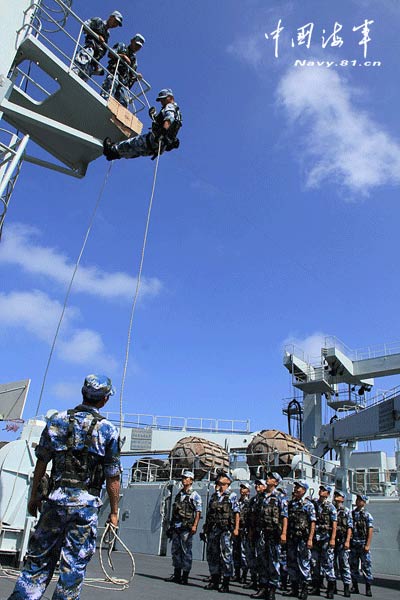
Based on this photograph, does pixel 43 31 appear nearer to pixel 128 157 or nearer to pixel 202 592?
pixel 128 157

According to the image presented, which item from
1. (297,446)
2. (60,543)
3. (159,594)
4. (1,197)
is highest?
(1,197)

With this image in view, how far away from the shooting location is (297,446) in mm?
17375

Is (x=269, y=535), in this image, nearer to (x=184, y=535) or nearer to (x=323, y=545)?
(x=184, y=535)

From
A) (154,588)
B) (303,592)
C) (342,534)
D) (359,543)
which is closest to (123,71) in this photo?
(154,588)

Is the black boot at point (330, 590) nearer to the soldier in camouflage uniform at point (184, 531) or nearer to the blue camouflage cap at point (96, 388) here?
the soldier in camouflage uniform at point (184, 531)

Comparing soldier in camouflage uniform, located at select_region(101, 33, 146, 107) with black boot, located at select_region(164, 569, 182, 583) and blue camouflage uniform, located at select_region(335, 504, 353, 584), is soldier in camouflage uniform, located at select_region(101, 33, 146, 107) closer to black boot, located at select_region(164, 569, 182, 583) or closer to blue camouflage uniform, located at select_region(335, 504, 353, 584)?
black boot, located at select_region(164, 569, 182, 583)

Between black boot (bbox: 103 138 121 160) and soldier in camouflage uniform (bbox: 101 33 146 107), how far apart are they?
92cm

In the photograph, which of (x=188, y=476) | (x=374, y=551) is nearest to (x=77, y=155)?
(x=188, y=476)

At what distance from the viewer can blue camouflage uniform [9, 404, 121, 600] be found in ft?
10.8

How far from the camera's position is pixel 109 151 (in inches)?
325

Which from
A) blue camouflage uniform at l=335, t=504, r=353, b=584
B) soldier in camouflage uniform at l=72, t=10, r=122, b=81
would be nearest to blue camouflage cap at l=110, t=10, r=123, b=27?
soldier in camouflage uniform at l=72, t=10, r=122, b=81

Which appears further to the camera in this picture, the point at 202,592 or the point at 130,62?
the point at 130,62

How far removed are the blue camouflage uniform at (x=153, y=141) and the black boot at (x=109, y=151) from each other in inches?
1.8

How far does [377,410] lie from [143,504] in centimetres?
830
